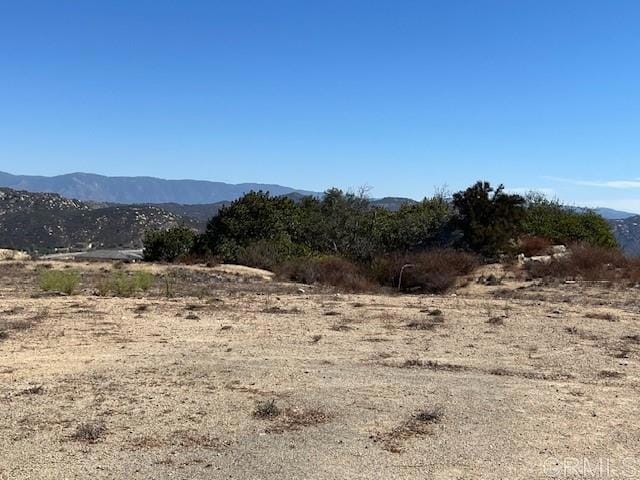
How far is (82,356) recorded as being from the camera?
9305mm

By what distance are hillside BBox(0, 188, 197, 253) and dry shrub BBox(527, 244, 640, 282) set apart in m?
49.4

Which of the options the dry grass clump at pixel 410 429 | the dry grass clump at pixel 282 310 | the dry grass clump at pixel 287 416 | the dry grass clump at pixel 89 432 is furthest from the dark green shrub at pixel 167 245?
the dry grass clump at pixel 410 429

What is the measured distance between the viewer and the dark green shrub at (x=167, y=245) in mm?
34781

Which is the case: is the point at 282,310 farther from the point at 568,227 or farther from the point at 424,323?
the point at 568,227

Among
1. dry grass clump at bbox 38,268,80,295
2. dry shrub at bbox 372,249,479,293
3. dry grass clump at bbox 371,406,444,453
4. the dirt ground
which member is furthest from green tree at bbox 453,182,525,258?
dry grass clump at bbox 371,406,444,453

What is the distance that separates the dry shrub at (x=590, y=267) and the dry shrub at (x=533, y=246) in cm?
309

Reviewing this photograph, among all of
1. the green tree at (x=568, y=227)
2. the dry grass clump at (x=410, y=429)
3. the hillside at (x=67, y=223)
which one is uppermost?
the green tree at (x=568, y=227)

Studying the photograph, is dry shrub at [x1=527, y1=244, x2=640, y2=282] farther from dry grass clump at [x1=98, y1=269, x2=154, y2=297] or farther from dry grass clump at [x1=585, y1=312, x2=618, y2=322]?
dry grass clump at [x1=98, y1=269, x2=154, y2=297]

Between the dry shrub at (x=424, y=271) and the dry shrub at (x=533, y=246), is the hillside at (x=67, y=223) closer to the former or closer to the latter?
the dry shrub at (x=533, y=246)

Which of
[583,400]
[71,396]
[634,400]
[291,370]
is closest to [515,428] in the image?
[583,400]

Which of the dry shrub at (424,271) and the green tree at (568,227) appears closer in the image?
the dry shrub at (424,271)

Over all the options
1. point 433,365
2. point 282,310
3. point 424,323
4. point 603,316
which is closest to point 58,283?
point 282,310

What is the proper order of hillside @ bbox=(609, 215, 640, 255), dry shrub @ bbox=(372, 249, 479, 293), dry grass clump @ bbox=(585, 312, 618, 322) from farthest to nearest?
hillside @ bbox=(609, 215, 640, 255)
dry shrub @ bbox=(372, 249, 479, 293)
dry grass clump @ bbox=(585, 312, 618, 322)

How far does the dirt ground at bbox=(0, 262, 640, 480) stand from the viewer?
540 cm
